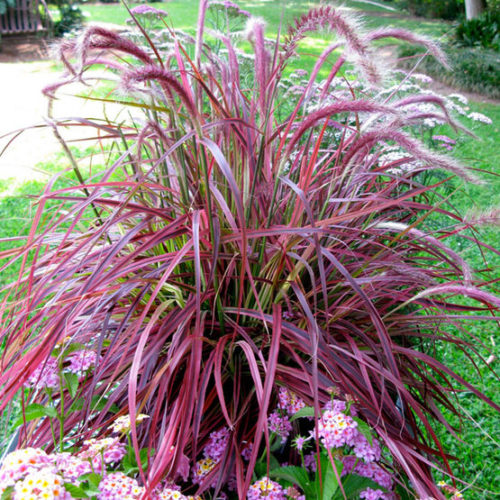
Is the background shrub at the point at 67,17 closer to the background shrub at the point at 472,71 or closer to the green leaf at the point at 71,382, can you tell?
the background shrub at the point at 472,71

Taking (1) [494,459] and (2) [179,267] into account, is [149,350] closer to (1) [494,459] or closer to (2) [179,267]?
(2) [179,267]

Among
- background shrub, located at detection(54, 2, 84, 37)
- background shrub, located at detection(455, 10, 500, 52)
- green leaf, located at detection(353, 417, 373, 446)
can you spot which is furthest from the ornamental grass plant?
background shrub, located at detection(54, 2, 84, 37)

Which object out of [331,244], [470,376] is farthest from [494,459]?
[331,244]

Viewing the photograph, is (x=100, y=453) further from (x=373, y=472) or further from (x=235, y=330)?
(x=373, y=472)

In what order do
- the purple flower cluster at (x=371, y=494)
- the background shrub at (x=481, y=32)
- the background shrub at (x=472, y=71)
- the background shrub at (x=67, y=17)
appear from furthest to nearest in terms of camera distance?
the background shrub at (x=67, y=17), the background shrub at (x=481, y=32), the background shrub at (x=472, y=71), the purple flower cluster at (x=371, y=494)

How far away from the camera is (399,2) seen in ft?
57.0

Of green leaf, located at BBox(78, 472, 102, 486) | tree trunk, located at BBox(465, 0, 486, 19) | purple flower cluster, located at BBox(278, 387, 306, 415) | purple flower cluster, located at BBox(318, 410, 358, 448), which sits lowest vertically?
purple flower cluster, located at BBox(278, 387, 306, 415)

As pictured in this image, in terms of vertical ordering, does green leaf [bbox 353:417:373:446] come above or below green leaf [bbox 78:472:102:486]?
above

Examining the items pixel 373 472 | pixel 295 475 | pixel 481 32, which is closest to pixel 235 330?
pixel 295 475

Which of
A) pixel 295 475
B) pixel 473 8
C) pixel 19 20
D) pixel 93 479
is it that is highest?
pixel 473 8

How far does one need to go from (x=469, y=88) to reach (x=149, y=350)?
814 cm

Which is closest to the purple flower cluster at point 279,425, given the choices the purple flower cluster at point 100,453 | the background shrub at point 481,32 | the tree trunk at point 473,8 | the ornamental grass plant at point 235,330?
the ornamental grass plant at point 235,330

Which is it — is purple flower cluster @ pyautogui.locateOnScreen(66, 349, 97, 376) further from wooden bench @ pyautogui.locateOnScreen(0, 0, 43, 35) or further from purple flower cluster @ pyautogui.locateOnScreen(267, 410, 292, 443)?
wooden bench @ pyautogui.locateOnScreen(0, 0, 43, 35)

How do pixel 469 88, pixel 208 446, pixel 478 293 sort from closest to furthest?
pixel 478 293, pixel 208 446, pixel 469 88
